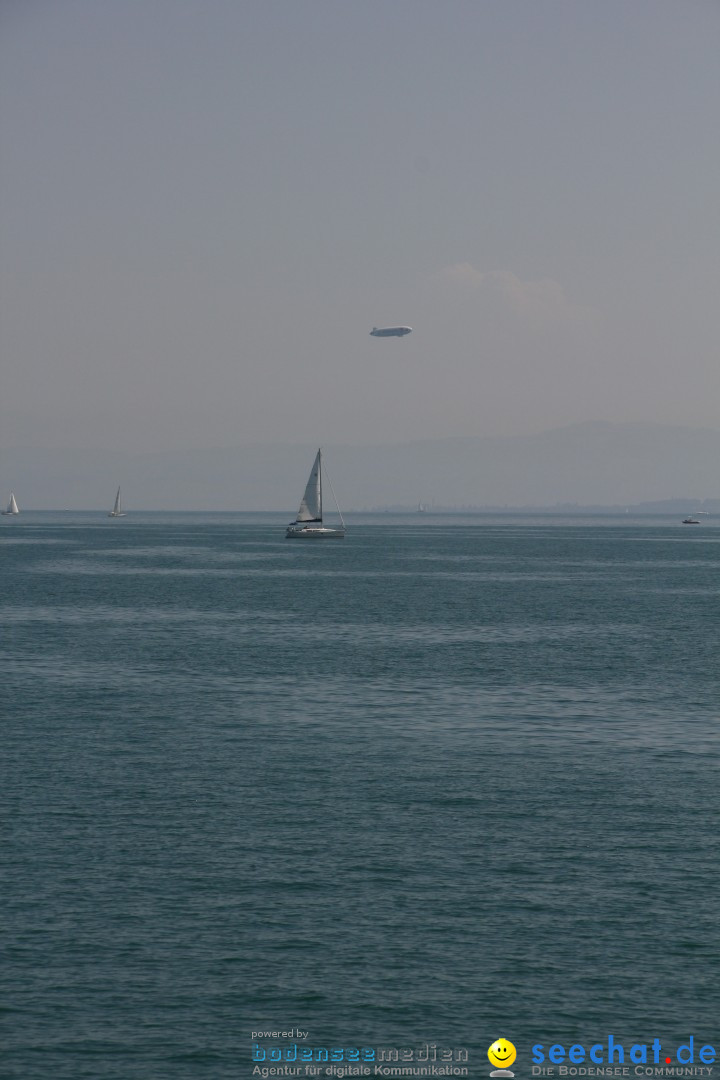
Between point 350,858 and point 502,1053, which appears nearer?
point 502,1053

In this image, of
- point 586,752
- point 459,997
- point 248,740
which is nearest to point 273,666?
point 248,740

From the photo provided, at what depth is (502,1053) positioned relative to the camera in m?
24.4

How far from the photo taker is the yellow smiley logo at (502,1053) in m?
24.2

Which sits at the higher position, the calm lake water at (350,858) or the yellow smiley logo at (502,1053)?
the calm lake water at (350,858)

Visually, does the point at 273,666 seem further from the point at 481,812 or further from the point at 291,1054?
the point at 291,1054

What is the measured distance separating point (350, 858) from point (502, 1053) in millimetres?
12303

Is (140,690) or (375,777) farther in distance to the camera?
(140,690)

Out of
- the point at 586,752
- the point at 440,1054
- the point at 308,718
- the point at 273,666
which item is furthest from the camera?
the point at 273,666

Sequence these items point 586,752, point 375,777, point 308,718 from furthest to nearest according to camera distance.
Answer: point 308,718 → point 586,752 → point 375,777

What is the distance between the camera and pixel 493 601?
452 ft

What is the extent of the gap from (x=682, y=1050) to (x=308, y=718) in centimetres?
3691

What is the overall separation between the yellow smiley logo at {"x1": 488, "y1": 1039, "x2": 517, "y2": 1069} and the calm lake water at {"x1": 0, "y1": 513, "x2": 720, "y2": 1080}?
241 millimetres

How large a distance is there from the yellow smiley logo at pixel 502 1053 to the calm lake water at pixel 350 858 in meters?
0.24

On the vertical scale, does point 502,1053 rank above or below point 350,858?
below
